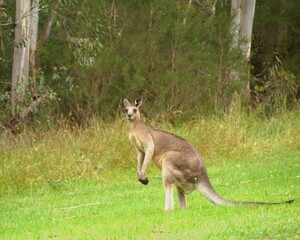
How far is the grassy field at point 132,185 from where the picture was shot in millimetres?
9203

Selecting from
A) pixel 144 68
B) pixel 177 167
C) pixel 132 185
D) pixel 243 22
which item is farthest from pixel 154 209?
pixel 243 22

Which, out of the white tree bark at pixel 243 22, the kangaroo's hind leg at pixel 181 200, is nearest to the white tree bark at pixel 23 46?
the white tree bark at pixel 243 22

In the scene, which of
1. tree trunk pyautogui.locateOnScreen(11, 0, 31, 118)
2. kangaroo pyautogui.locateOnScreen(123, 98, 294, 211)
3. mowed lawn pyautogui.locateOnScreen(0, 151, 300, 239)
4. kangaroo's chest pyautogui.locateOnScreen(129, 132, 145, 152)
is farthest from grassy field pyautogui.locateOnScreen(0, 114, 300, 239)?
tree trunk pyautogui.locateOnScreen(11, 0, 31, 118)

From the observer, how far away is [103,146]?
17.0 m

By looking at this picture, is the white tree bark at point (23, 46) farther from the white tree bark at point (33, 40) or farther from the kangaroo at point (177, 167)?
the kangaroo at point (177, 167)

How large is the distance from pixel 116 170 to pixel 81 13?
4.28 metres

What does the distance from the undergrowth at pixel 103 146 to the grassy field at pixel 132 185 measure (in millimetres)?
19

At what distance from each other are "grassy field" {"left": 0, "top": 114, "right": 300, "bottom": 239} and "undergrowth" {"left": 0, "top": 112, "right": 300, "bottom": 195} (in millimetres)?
19

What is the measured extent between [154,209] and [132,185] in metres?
4.05

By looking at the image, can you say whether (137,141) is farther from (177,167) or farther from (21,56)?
(21,56)

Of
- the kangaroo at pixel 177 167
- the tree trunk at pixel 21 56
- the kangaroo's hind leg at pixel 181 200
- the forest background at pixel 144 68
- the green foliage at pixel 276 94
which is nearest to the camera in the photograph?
the kangaroo at pixel 177 167

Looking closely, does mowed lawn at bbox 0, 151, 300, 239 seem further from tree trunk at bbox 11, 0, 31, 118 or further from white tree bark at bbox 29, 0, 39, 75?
white tree bark at bbox 29, 0, 39, 75

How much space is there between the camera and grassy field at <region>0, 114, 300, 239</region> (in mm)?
9203

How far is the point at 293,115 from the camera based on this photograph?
69.7 ft
